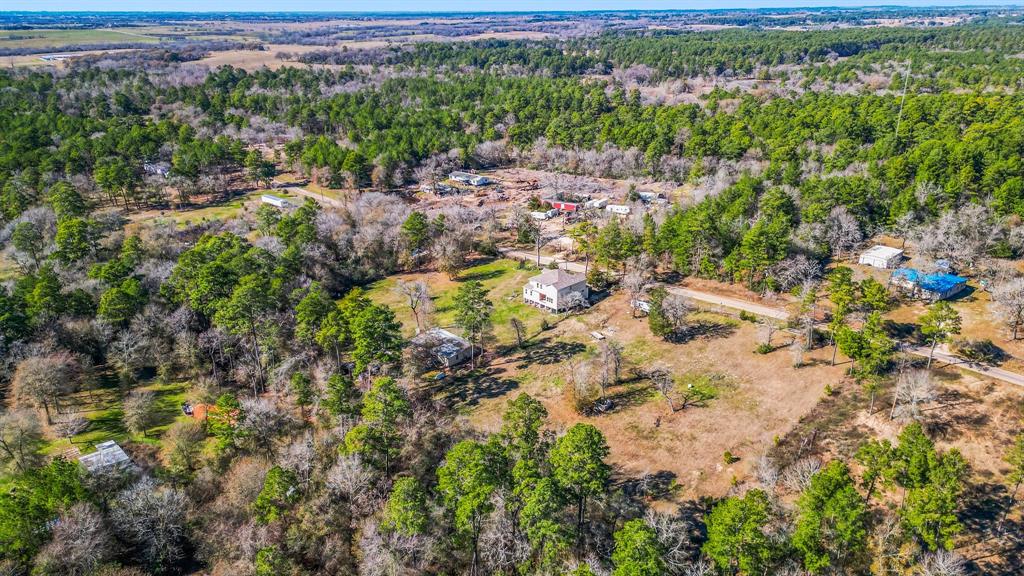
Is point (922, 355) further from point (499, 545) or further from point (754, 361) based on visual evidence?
point (499, 545)

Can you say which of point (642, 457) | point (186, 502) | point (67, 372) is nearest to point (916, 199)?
point (642, 457)

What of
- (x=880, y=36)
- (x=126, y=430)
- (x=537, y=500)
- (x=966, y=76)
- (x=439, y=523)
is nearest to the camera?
(x=537, y=500)

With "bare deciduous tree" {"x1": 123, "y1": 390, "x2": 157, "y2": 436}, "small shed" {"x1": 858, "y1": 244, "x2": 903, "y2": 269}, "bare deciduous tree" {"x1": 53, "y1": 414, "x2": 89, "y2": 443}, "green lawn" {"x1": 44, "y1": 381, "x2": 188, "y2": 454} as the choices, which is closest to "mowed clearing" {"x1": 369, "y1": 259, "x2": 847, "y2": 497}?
"small shed" {"x1": 858, "y1": 244, "x2": 903, "y2": 269}

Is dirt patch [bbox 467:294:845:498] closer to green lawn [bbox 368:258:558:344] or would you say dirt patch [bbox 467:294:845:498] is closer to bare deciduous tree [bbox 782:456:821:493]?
bare deciduous tree [bbox 782:456:821:493]

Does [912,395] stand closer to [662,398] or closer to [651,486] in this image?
[662,398]

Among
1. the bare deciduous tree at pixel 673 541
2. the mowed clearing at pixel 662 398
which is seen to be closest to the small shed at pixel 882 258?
the mowed clearing at pixel 662 398
